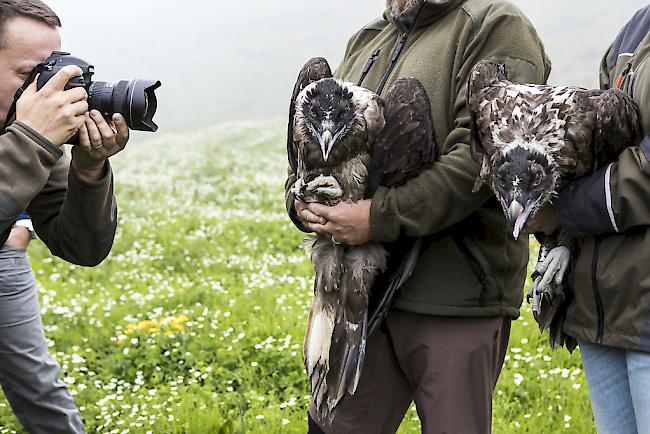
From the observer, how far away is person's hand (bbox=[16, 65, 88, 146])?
258 centimetres

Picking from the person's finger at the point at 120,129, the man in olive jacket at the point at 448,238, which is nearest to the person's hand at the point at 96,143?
the person's finger at the point at 120,129

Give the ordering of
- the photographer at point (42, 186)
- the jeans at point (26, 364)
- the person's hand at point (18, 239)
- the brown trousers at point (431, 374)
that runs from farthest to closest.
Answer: the person's hand at point (18, 239)
the jeans at point (26, 364)
the brown trousers at point (431, 374)
the photographer at point (42, 186)

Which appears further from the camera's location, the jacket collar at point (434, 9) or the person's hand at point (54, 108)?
the jacket collar at point (434, 9)

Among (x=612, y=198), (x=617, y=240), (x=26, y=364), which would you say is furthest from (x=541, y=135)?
(x=26, y=364)

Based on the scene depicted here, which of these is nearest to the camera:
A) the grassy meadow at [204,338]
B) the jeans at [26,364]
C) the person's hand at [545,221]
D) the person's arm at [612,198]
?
the person's arm at [612,198]

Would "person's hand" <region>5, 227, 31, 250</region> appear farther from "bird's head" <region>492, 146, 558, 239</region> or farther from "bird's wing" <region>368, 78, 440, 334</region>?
"bird's head" <region>492, 146, 558, 239</region>

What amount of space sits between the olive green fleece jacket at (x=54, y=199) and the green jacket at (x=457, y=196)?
116 cm

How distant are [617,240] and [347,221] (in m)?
0.89

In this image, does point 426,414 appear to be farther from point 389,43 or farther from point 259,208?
point 259,208

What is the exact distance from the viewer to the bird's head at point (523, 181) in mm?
2275

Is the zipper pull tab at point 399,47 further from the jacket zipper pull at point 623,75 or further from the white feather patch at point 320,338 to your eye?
the white feather patch at point 320,338

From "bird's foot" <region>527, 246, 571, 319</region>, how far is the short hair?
81.7 inches

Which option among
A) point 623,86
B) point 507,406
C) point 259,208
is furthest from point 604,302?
point 259,208

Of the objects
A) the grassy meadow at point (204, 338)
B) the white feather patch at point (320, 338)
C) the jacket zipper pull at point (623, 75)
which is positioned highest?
the jacket zipper pull at point (623, 75)
